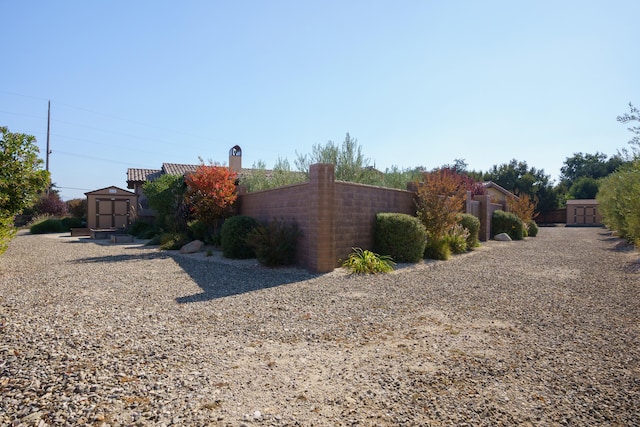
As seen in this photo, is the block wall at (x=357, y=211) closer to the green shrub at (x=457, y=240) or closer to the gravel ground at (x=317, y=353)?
the gravel ground at (x=317, y=353)

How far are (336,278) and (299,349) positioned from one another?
4.50m

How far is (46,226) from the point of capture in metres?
23.9

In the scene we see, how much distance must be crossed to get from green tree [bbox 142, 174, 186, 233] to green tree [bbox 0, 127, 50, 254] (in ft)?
23.6

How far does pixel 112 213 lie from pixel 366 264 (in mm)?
20537

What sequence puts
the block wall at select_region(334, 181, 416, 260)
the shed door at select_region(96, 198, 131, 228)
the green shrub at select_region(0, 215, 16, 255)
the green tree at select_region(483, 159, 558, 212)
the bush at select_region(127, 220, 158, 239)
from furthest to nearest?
the green tree at select_region(483, 159, 558, 212)
the shed door at select_region(96, 198, 131, 228)
the bush at select_region(127, 220, 158, 239)
the block wall at select_region(334, 181, 416, 260)
the green shrub at select_region(0, 215, 16, 255)

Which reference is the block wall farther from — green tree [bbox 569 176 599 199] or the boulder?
green tree [bbox 569 176 599 199]

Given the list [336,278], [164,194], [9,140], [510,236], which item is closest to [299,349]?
[336,278]

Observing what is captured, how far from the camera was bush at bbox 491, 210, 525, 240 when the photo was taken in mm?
21641

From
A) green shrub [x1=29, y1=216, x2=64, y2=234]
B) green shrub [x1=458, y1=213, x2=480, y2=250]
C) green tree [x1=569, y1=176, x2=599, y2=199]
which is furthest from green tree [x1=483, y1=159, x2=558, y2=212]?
green shrub [x1=29, y1=216, x2=64, y2=234]

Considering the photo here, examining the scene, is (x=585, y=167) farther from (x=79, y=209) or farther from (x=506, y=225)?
(x=79, y=209)

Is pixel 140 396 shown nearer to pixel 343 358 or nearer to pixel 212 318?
pixel 343 358

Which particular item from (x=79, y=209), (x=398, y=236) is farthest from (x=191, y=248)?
(x=79, y=209)

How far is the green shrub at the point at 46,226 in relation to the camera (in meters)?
23.4

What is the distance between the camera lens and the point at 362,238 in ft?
35.8
